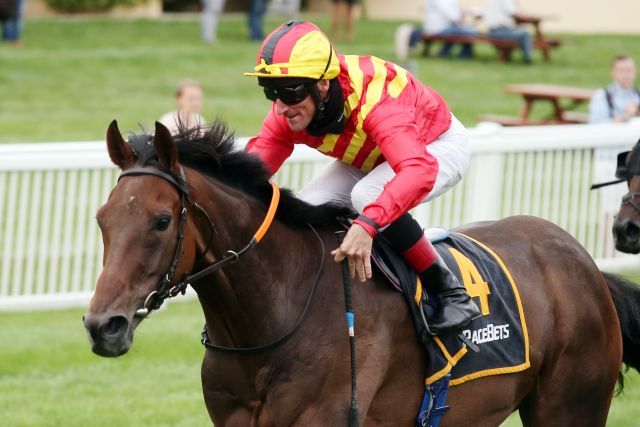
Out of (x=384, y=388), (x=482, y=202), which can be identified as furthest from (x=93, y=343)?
(x=482, y=202)

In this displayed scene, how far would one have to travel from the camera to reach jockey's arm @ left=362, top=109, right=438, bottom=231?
3666 millimetres

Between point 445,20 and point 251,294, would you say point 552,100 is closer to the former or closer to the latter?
point 445,20

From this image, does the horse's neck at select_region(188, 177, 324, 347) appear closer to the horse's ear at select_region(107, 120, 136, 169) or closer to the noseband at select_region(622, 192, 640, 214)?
the horse's ear at select_region(107, 120, 136, 169)

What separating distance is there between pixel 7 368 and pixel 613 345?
3.77m

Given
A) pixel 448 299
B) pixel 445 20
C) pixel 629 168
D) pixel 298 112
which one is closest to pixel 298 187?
pixel 629 168

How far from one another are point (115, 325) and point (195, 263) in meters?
0.44

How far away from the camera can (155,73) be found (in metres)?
17.8

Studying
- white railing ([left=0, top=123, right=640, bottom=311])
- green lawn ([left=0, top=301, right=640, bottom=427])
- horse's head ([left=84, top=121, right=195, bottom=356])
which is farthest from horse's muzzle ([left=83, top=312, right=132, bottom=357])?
white railing ([left=0, top=123, right=640, bottom=311])

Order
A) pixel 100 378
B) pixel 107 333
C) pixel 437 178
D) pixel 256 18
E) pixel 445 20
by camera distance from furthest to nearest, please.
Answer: pixel 256 18
pixel 445 20
pixel 100 378
pixel 437 178
pixel 107 333

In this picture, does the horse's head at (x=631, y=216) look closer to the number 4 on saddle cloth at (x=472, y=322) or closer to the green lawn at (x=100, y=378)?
the green lawn at (x=100, y=378)

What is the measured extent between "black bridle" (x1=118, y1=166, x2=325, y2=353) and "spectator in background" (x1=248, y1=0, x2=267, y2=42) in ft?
52.8

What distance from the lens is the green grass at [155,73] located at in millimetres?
15203

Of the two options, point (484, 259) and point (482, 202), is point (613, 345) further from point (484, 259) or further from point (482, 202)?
point (482, 202)

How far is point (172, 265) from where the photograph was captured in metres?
3.39
